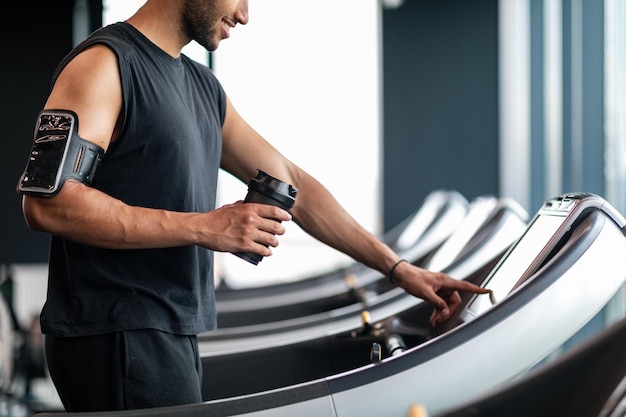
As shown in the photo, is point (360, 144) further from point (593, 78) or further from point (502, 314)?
point (502, 314)

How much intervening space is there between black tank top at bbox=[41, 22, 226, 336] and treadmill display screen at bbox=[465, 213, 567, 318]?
1.76 feet

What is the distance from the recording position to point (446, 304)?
6.27 ft

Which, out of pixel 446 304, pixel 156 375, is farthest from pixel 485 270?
pixel 156 375

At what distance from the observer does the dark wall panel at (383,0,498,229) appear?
22.3ft

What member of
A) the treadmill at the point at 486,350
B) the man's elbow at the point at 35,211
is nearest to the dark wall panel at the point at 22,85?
the man's elbow at the point at 35,211

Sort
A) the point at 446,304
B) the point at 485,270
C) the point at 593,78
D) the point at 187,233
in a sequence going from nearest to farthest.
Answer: the point at 187,233 < the point at 446,304 < the point at 485,270 < the point at 593,78

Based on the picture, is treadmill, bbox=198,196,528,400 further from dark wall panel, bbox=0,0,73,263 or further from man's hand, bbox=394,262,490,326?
dark wall panel, bbox=0,0,73,263

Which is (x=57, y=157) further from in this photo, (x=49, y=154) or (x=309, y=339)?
(x=309, y=339)

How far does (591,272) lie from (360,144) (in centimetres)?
692

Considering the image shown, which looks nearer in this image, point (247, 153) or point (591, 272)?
point (591, 272)

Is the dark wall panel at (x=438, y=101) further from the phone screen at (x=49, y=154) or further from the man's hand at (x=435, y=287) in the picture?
the phone screen at (x=49, y=154)

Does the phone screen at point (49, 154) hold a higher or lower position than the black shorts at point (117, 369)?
higher

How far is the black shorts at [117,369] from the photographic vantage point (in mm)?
1537

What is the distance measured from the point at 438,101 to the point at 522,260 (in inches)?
224
